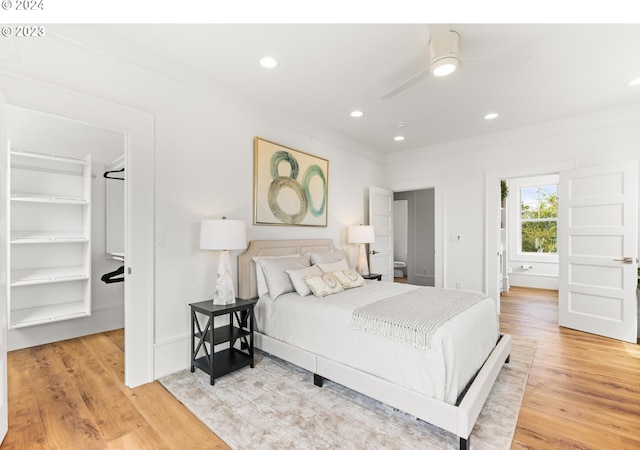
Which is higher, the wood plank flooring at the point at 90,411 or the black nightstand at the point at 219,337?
the black nightstand at the point at 219,337

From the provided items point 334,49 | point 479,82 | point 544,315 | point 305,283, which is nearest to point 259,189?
point 305,283

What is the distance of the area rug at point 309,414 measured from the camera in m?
1.78

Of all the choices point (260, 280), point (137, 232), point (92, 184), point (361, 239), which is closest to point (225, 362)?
point (260, 280)

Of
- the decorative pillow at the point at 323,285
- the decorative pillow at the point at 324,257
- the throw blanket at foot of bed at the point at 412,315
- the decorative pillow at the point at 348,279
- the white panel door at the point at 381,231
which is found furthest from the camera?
the white panel door at the point at 381,231

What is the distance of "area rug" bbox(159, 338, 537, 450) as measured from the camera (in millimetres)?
1780

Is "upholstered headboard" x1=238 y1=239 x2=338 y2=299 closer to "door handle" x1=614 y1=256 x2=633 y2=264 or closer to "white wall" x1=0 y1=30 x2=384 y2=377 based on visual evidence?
"white wall" x1=0 y1=30 x2=384 y2=377

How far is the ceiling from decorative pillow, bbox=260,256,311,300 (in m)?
1.72

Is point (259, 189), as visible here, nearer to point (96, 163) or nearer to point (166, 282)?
point (166, 282)

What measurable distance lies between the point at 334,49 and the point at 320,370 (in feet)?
8.39

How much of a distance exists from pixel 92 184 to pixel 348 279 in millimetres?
3332

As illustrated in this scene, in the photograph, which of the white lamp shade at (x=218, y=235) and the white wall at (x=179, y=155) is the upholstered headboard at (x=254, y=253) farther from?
the white lamp shade at (x=218, y=235)

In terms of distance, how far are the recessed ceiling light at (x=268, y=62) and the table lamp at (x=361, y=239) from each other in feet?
8.52

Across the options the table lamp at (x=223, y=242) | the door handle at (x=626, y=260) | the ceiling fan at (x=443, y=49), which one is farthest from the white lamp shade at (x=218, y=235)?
the door handle at (x=626, y=260)
